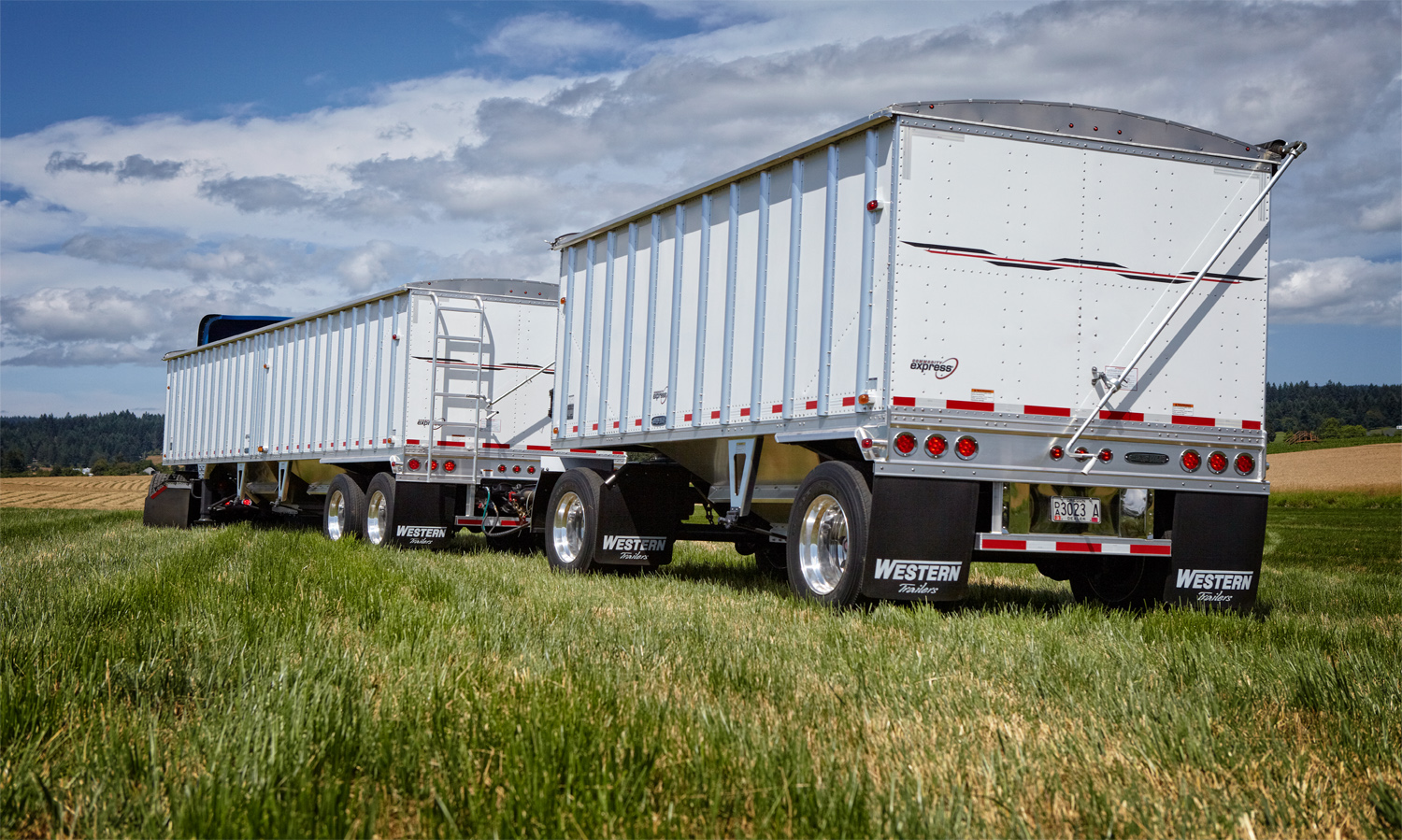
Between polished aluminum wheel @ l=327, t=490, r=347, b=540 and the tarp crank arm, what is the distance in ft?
37.2

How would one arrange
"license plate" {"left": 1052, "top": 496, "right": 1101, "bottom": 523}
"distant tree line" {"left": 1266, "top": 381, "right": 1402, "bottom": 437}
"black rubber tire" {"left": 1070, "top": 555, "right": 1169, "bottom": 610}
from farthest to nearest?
"distant tree line" {"left": 1266, "top": 381, "right": 1402, "bottom": 437} → "black rubber tire" {"left": 1070, "top": 555, "right": 1169, "bottom": 610} → "license plate" {"left": 1052, "top": 496, "right": 1101, "bottom": 523}

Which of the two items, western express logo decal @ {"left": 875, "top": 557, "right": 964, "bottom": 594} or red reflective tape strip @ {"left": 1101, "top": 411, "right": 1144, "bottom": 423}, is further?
red reflective tape strip @ {"left": 1101, "top": 411, "right": 1144, "bottom": 423}

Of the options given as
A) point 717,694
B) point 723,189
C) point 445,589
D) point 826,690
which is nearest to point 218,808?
point 717,694

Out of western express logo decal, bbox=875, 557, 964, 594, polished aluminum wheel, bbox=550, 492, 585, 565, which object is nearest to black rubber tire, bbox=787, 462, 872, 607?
western express logo decal, bbox=875, 557, 964, 594

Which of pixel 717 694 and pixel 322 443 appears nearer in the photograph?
pixel 717 694

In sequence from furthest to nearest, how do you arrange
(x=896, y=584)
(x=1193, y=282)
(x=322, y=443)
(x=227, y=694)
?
(x=322, y=443)
(x=1193, y=282)
(x=896, y=584)
(x=227, y=694)

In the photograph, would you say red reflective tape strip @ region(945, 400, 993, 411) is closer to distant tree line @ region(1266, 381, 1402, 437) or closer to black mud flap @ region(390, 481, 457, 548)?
black mud flap @ region(390, 481, 457, 548)

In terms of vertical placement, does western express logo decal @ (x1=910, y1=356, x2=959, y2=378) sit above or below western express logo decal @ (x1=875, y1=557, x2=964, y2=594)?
above

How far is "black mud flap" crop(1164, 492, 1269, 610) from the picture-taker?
8430 mm

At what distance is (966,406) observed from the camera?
8.02 meters

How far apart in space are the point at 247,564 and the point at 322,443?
28.9 feet

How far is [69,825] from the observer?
9.44ft

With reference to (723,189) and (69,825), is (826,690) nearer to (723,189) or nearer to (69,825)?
(69,825)

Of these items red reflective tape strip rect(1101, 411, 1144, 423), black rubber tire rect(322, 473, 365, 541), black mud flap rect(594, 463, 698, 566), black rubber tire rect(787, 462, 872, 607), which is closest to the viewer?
black rubber tire rect(787, 462, 872, 607)
